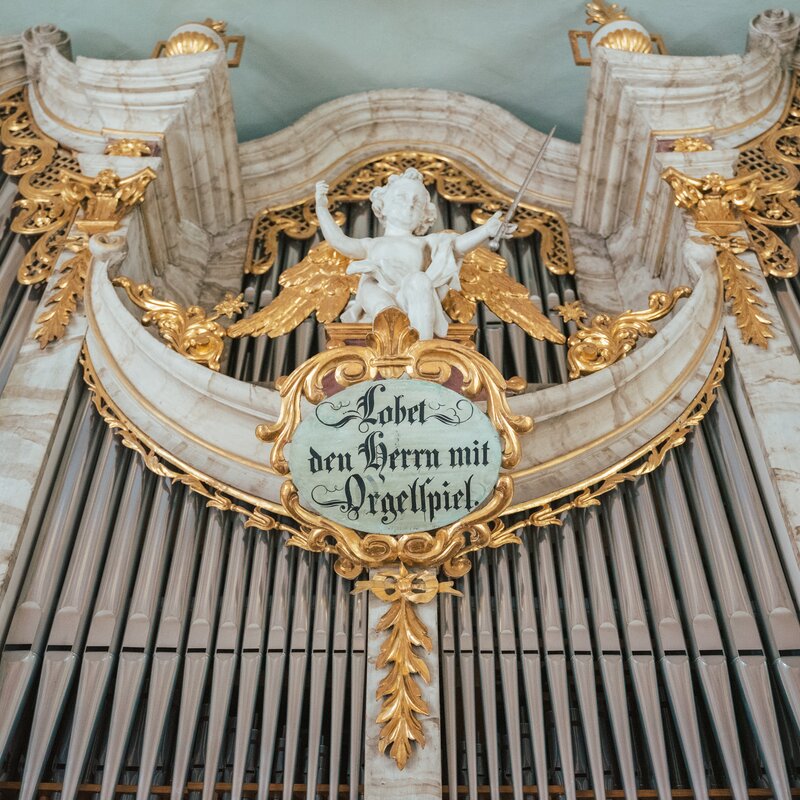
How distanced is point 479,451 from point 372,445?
390mm

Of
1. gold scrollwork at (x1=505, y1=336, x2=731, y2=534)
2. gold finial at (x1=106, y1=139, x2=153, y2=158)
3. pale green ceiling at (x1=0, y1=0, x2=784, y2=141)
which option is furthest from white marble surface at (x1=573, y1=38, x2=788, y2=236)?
gold finial at (x1=106, y1=139, x2=153, y2=158)

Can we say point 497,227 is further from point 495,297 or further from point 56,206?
point 56,206

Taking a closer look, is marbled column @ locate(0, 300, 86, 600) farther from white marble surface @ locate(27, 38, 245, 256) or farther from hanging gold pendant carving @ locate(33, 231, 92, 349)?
white marble surface @ locate(27, 38, 245, 256)

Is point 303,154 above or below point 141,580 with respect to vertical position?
above

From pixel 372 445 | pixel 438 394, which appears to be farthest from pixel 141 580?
pixel 438 394

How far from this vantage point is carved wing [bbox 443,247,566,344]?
5.50 meters

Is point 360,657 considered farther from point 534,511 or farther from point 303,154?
point 303,154

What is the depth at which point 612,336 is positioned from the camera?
503 centimetres

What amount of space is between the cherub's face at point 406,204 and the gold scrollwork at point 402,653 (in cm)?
181

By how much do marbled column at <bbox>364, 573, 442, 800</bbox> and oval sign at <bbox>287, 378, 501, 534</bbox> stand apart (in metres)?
0.43

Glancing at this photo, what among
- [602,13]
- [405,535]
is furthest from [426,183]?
[405,535]

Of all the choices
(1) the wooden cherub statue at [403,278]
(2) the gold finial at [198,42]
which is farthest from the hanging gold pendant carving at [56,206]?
(2) the gold finial at [198,42]

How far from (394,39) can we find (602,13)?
1.27 m

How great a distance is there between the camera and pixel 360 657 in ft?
13.3
